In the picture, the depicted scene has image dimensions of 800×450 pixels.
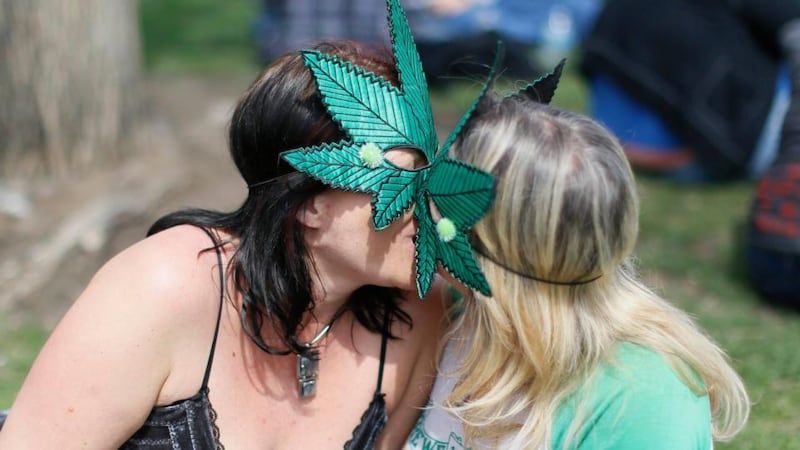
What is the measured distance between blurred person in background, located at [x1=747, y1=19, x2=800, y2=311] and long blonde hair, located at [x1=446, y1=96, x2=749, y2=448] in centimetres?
193

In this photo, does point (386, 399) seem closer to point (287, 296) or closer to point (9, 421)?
point (287, 296)

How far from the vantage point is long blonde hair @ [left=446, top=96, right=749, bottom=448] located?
1943mm

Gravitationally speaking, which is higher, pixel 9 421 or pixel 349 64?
pixel 349 64

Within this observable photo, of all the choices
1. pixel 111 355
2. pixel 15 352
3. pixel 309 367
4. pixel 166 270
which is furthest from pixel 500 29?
pixel 111 355

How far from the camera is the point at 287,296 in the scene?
2.28 m

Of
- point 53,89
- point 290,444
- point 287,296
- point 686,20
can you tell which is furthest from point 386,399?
point 686,20

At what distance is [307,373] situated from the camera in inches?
95.5

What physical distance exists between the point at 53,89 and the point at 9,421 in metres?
3.09

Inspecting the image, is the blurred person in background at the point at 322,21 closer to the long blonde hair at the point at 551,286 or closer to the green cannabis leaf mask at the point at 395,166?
the green cannabis leaf mask at the point at 395,166

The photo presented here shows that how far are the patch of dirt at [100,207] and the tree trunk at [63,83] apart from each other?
131mm

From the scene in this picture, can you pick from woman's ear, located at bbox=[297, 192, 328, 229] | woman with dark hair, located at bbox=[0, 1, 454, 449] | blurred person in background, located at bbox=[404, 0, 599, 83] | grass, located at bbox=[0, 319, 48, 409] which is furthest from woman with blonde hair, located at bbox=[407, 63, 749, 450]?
blurred person in background, located at bbox=[404, 0, 599, 83]

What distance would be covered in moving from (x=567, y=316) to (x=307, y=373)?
73cm

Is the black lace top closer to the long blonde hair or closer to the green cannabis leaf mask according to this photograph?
the green cannabis leaf mask

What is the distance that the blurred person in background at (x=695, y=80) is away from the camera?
548 centimetres
